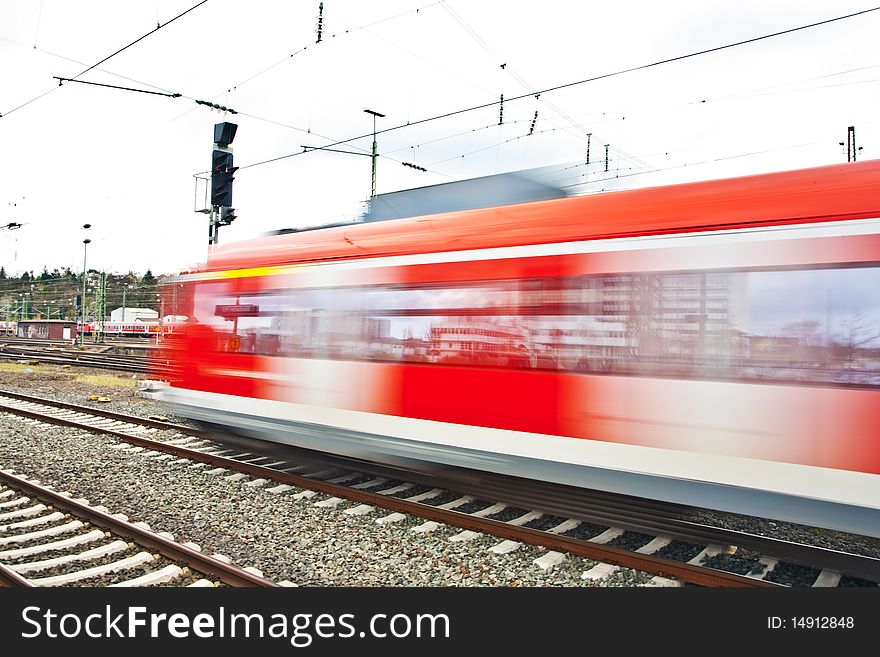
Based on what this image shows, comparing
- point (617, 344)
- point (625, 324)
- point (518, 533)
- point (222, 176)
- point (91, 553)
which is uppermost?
point (222, 176)

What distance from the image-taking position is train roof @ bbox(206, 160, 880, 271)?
4.41 meters

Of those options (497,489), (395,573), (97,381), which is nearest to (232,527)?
(395,573)

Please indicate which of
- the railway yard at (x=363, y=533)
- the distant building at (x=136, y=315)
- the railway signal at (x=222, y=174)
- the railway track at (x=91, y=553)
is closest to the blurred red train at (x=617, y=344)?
the railway yard at (x=363, y=533)

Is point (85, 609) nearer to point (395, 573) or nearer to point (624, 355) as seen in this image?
point (395, 573)

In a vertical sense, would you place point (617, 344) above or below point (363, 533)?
above

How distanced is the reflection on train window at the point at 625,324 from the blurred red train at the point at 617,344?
0.5 inches

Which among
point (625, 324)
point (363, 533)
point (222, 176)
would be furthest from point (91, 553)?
point (222, 176)

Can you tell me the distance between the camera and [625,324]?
Result: 16.8 feet

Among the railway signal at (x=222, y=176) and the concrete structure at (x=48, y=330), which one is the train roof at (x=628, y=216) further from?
the concrete structure at (x=48, y=330)

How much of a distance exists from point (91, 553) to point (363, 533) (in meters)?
2.14

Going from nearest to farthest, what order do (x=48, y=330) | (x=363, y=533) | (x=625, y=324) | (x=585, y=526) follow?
(x=625, y=324), (x=363, y=533), (x=585, y=526), (x=48, y=330)

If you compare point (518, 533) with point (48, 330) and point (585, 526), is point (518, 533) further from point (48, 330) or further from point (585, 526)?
point (48, 330)

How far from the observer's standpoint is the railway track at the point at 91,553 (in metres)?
4.34

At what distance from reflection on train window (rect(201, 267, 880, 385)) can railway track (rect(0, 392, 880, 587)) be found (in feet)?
4.66
